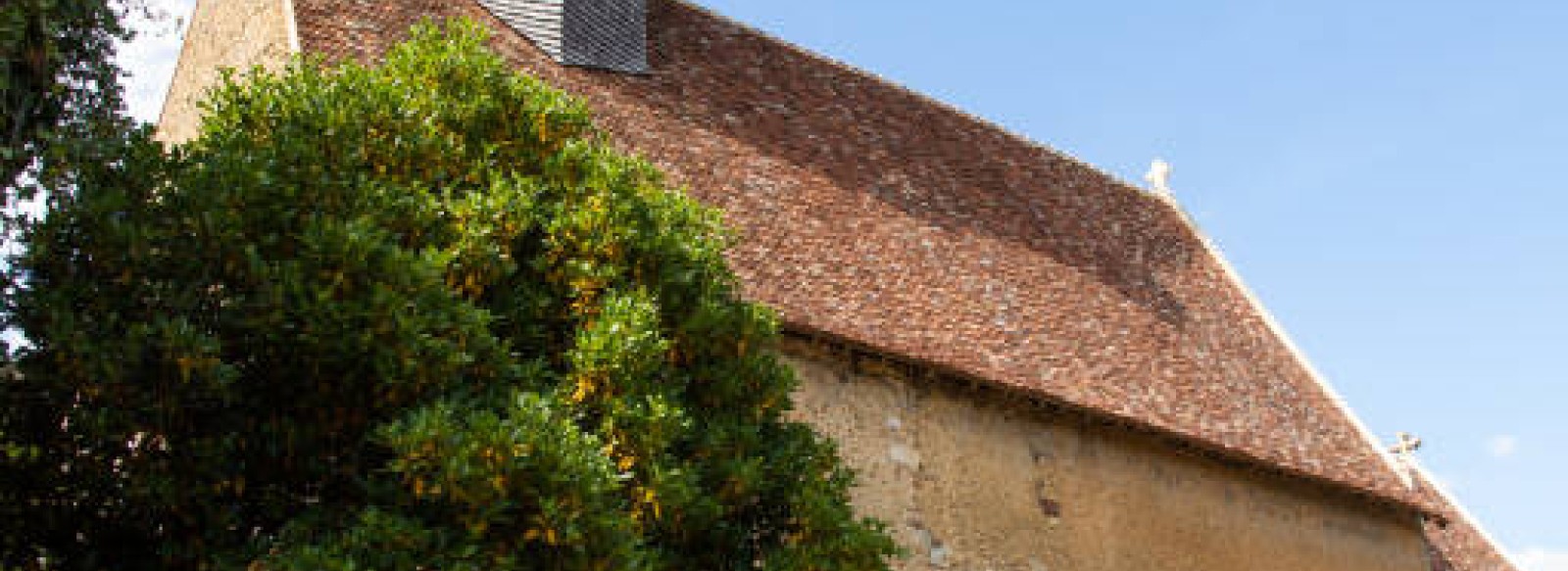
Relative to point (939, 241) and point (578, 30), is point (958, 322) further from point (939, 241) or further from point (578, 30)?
point (578, 30)

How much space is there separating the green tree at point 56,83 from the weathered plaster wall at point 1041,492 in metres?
5.25

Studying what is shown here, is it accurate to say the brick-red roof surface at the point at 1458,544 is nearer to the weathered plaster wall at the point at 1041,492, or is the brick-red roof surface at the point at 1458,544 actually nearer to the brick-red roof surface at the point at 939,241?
the brick-red roof surface at the point at 939,241

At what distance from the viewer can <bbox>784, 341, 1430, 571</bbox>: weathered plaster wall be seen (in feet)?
35.9

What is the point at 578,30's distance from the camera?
13.2 m

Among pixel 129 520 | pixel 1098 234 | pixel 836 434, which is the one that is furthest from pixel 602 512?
pixel 1098 234

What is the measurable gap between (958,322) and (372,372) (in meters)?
7.09

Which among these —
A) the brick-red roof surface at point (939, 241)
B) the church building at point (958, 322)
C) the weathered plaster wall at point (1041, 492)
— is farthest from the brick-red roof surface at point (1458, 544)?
the weathered plaster wall at point (1041, 492)

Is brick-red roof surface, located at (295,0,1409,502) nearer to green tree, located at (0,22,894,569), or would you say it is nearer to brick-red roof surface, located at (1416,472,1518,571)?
brick-red roof surface, located at (1416,472,1518,571)

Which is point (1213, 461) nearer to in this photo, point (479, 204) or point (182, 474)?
point (479, 204)

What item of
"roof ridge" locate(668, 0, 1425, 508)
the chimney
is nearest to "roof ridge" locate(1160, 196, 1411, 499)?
"roof ridge" locate(668, 0, 1425, 508)

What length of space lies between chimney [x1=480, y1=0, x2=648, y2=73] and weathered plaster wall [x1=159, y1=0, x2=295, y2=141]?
6.86 ft

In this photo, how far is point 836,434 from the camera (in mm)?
10750

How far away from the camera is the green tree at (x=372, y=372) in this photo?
562cm

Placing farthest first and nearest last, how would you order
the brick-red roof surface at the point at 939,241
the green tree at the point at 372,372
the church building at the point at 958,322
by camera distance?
the brick-red roof surface at the point at 939,241 → the church building at the point at 958,322 → the green tree at the point at 372,372
